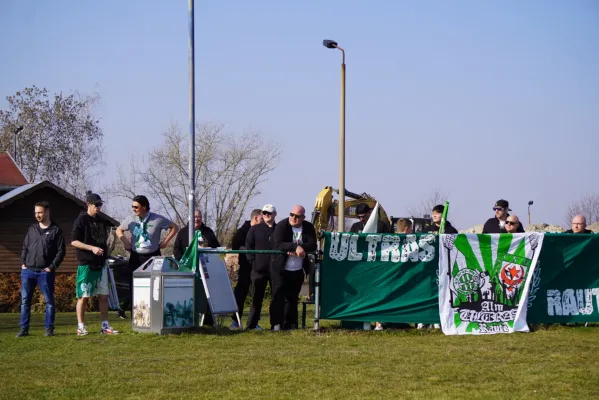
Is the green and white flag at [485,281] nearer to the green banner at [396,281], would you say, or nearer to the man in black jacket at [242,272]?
the green banner at [396,281]

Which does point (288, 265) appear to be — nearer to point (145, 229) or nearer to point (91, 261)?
point (145, 229)

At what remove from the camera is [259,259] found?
13.6 m

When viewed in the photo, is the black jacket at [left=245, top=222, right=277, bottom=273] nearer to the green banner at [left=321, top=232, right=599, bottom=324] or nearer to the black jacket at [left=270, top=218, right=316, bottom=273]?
the black jacket at [left=270, top=218, right=316, bottom=273]

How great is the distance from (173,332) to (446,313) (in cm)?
385

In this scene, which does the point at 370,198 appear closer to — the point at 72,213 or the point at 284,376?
the point at 72,213

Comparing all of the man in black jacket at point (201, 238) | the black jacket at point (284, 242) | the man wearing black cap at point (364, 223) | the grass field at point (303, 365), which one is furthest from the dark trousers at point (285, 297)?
the man wearing black cap at point (364, 223)

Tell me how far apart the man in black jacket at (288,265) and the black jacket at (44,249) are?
10.3 feet

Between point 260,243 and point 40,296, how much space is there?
12.0 metres

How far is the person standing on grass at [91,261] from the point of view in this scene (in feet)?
41.2

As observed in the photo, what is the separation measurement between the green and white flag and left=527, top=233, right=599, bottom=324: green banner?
235 millimetres

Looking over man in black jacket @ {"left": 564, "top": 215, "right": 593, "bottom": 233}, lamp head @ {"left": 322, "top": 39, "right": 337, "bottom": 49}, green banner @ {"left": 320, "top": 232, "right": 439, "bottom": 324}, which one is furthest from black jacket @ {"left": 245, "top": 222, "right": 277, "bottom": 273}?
lamp head @ {"left": 322, "top": 39, "right": 337, "bottom": 49}

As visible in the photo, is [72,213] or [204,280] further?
[72,213]

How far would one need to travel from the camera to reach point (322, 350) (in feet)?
34.1

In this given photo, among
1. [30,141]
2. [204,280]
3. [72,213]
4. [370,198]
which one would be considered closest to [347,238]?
[204,280]
